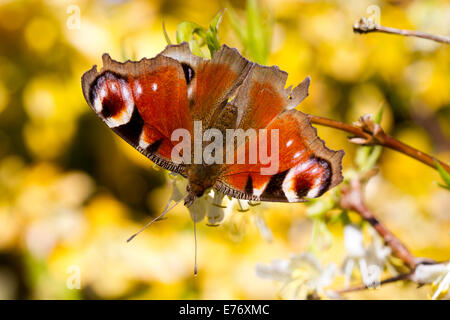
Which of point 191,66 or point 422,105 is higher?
point 422,105

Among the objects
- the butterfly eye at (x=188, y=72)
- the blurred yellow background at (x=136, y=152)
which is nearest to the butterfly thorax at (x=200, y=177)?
the butterfly eye at (x=188, y=72)

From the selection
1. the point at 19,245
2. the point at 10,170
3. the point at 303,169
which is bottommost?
the point at 303,169

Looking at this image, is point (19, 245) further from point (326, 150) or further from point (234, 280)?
point (326, 150)

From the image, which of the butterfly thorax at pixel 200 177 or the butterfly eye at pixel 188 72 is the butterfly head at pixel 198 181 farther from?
the butterfly eye at pixel 188 72

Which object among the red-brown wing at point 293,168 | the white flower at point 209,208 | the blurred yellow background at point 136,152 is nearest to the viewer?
the red-brown wing at point 293,168

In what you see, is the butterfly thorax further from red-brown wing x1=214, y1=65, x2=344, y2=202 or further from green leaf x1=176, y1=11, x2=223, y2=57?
green leaf x1=176, y1=11, x2=223, y2=57
